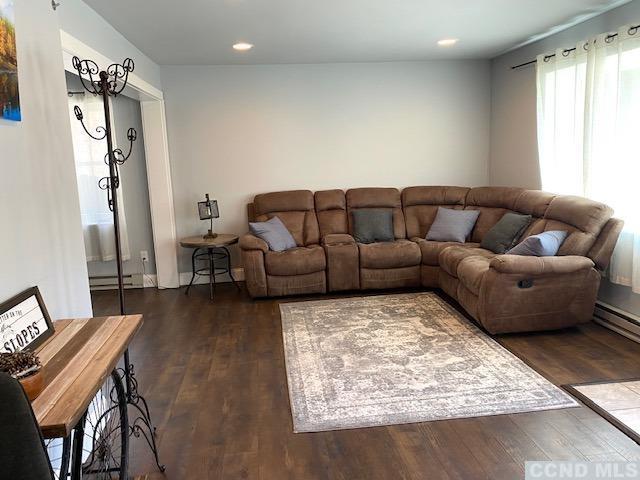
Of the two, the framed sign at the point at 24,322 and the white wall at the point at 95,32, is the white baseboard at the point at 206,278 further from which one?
the framed sign at the point at 24,322

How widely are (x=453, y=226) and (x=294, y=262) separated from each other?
68.8 inches

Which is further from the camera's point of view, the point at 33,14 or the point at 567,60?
the point at 567,60

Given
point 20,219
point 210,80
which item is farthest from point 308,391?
point 210,80

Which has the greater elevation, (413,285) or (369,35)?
(369,35)

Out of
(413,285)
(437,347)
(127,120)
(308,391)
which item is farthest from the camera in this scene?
(127,120)

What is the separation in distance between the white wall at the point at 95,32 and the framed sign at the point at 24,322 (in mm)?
1535

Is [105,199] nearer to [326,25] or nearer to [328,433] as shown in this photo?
[326,25]

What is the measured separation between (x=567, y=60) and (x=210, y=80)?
352 cm

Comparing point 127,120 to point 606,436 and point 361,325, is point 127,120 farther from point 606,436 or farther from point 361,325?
point 606,436

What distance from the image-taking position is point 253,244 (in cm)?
479

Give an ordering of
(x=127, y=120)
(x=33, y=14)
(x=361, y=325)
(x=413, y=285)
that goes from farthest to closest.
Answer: (x=127, y=120)
(x=413, y=285)
(x=361, y=325)
(x=33, y=14)

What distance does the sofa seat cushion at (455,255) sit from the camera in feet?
14.0

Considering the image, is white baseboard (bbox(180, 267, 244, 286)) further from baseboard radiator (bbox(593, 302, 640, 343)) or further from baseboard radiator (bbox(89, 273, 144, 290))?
baseboard radiator (bbox(593, 302, 640, 343))

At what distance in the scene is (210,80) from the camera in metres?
5.36
